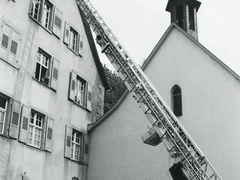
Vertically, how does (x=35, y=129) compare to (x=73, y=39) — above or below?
below

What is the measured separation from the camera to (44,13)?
18.8m

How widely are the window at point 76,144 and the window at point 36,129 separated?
1.43m

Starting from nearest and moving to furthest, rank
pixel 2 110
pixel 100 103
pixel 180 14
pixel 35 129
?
pixel 2 110 → pixel 35 129 → pixel 100 103 → pixel 180 14

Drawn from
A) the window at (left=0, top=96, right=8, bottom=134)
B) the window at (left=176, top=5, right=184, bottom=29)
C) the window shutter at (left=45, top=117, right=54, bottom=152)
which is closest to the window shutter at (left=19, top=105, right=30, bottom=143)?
the window at (left=0, top=96, right=8, bottom=134)

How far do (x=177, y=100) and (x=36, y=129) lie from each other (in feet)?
23.1

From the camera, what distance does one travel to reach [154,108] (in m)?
14.0

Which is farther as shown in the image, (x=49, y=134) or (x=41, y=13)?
(x=41, y=13)

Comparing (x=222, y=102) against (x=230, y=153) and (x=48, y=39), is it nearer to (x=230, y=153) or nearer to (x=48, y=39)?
(x=230, y=153)

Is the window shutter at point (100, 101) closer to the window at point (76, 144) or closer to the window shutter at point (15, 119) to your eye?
the window at point (76, 144)

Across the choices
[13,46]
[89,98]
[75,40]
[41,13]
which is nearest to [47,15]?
[41,13]

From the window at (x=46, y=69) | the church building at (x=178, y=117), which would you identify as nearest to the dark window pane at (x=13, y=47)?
the window at (x=46, y=69)

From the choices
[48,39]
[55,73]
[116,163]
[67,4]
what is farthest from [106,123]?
[67,4]

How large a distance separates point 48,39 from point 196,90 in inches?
300

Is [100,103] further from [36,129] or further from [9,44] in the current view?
[9,44]
